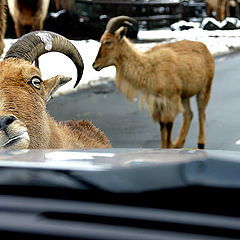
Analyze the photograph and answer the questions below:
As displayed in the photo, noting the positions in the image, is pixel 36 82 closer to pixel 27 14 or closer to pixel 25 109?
pixel 25 109

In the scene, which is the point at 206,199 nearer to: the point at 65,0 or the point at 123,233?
the point at 123,233

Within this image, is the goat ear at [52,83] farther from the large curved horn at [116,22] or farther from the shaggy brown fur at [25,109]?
the large curved horn at [116,22]

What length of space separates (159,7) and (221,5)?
0.13 meters

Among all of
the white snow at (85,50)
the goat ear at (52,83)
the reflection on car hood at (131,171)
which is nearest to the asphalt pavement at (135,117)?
the white snow at (85,50)

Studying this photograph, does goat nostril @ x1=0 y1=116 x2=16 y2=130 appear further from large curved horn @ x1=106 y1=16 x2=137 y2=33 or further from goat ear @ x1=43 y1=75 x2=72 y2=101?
large curved horn @ x1=106 y1=16 x2=137 y2=33

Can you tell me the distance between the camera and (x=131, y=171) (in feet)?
0.80

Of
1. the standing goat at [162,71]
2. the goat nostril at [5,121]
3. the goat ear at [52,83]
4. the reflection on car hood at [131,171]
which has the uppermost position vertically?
the reflection on car hood at [131,171]

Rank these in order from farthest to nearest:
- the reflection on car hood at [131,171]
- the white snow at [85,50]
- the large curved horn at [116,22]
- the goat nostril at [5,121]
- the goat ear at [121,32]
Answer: the goat ear at [121,32]
the large curved horn at [116,22]
the white snow at [85,50]
the goat nostril at [5,121]
the reflection on car hood at [131,171]

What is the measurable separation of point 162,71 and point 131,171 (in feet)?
4.54

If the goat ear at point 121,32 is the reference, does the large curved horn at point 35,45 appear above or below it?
above

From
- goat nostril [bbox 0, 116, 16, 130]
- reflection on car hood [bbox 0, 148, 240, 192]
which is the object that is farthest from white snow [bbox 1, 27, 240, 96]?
reflection on car hood [bbox 0, 148, 240, 192]

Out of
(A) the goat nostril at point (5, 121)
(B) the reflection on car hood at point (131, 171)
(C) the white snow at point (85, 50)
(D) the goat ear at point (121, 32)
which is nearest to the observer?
(B) the reflection on car hood at point (131, 171)

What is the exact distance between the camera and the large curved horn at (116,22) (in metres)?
1.12

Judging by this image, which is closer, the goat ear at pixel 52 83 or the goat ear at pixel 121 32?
the goat ear at pixel 52 83
